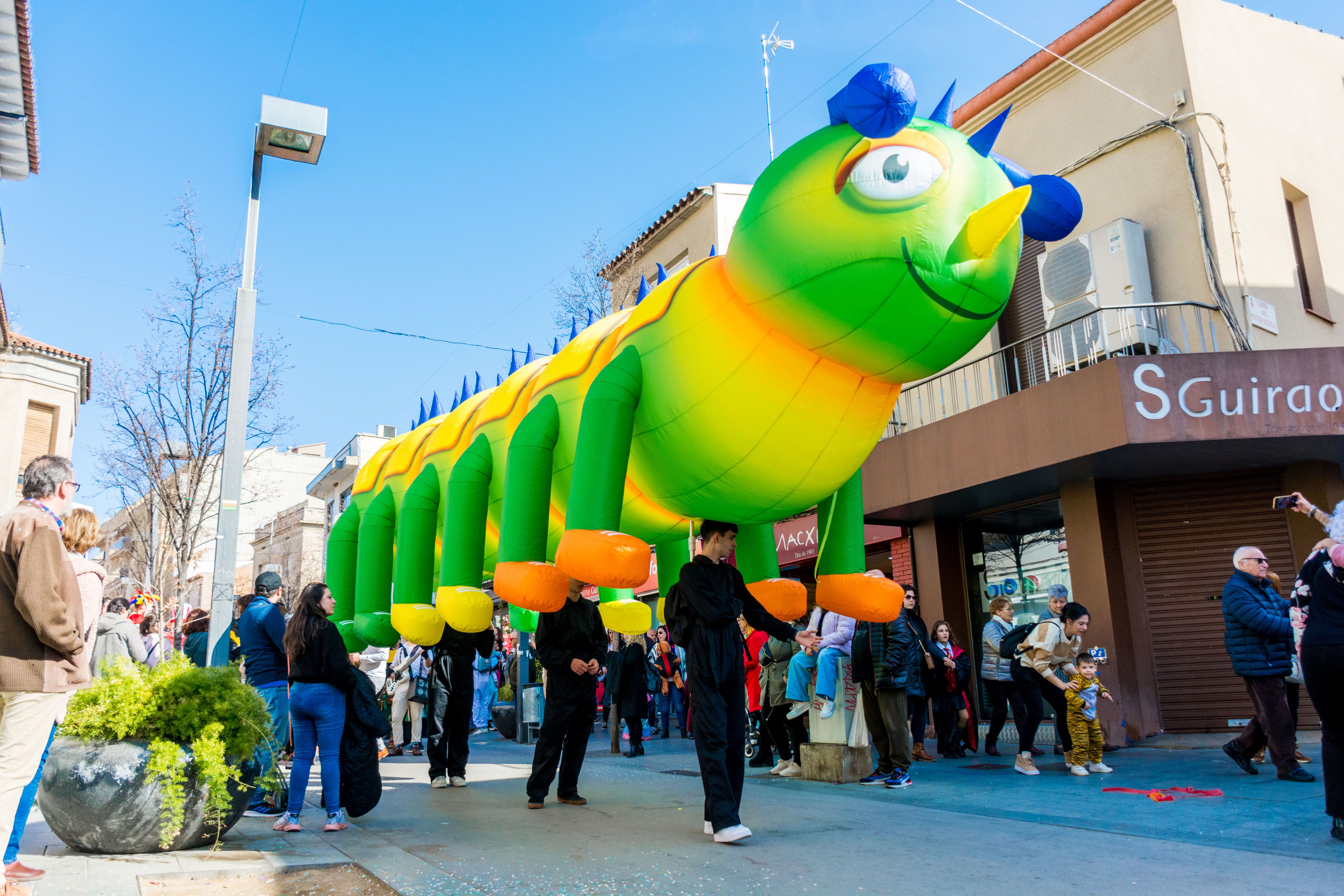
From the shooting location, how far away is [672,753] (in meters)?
11.0

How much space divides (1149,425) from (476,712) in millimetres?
12185

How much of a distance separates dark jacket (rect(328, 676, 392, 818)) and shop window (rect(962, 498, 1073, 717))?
27.2 feet

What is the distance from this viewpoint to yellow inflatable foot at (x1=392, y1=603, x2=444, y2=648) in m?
6.67

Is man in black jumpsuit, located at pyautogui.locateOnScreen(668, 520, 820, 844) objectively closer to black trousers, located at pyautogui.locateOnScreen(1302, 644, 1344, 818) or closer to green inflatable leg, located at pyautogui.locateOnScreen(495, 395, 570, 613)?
green inflatable leg, located at pyautogui.locateOnScreen(495, 395, 570, 613)

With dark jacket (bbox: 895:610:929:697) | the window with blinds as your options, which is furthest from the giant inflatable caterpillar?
the window with blinds

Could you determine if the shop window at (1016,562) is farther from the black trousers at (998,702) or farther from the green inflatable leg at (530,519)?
the green inflatable leg at (530,519)

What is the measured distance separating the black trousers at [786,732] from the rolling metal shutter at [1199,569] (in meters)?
4.78

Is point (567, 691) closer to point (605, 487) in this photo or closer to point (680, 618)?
point (680, 618)

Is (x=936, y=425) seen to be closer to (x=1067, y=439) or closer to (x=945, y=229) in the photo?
(x=1067, y=439)

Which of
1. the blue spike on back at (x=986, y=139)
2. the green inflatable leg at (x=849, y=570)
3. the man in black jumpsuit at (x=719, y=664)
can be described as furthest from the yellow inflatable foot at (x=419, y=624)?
the blue spike on back at (x=986, y=139)

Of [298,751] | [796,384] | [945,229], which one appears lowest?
[298,751]

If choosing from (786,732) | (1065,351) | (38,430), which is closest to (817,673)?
(786,732)

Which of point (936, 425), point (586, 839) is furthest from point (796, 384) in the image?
point (936, 425)

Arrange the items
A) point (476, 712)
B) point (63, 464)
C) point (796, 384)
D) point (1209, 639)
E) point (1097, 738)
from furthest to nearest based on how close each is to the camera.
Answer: point (476, 712) < point (1209, 639) < point (1097, 738) < point (796, 384) < point (63, 464)
